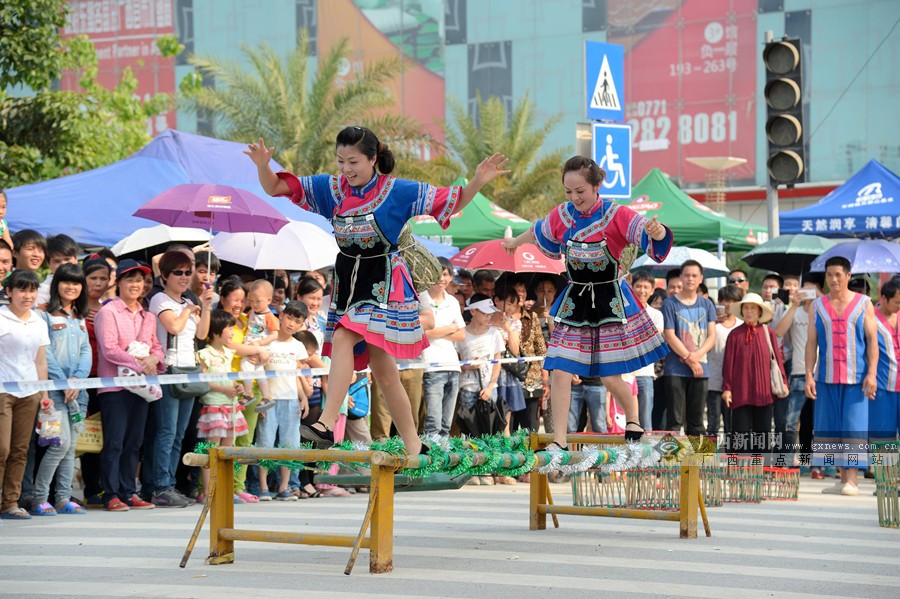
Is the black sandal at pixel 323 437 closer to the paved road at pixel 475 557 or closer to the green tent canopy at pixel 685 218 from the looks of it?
the paved road at pixel 475 557

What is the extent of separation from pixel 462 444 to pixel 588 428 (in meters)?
6.30

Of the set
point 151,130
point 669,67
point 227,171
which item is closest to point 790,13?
point 669,67

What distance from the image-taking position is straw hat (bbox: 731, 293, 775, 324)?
45.1ft

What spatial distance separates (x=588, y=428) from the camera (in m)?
13.9

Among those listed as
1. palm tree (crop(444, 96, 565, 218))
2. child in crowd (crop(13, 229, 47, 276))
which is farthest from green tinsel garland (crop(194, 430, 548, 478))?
palm tree (crop(444, 96, 565, 218))

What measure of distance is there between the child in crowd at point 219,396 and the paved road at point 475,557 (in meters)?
0.84

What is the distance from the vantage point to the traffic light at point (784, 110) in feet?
45.4

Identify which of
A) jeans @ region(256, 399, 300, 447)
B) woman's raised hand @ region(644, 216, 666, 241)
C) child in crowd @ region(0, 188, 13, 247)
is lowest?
jeans @ region(256, 399, 300, 447)

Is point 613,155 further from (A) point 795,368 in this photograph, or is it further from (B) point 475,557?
(B) point 475,557

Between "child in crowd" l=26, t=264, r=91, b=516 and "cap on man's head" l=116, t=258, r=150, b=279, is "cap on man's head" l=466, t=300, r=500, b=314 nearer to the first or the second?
"cap on man's head" l=116, t=258, r=150, b=279

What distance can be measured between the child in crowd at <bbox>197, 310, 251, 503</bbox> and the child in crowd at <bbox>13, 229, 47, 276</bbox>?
149cm

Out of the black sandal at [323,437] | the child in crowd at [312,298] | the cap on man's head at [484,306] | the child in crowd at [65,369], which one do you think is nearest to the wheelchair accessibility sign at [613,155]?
the cap on man's head at [484,306]

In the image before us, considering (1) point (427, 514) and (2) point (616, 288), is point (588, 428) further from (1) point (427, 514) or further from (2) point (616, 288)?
(2) point (616, 288)

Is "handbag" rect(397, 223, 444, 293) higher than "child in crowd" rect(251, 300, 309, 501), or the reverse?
"handbag" rect(397, 223, 444, 293)
